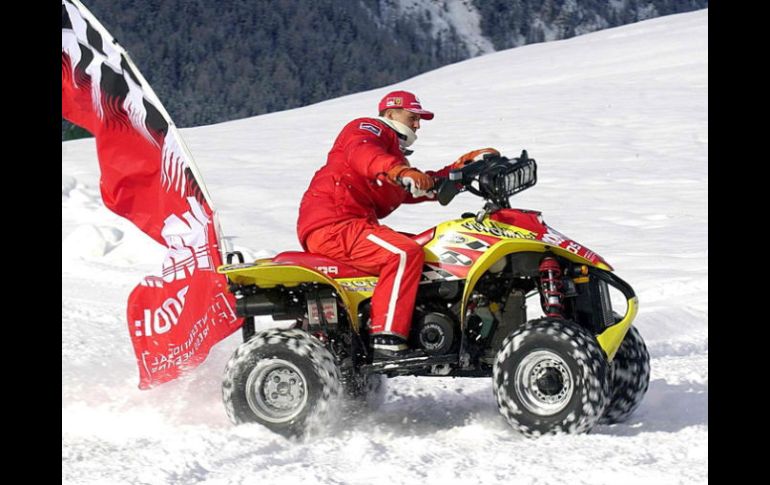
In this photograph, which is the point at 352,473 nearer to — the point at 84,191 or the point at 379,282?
the point at 379,282

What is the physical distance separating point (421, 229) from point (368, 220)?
27.5ft

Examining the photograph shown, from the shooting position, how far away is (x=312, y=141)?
25.4 m

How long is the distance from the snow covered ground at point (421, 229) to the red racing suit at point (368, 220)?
76 centimetres

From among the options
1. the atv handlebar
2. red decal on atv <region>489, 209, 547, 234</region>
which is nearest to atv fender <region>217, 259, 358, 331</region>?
the atv handlebar

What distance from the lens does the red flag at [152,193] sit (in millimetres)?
6996

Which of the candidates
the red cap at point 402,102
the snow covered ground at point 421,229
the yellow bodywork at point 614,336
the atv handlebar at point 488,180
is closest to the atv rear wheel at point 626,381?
the snow covered ground at point 421,229

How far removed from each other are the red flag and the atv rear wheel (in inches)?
90.2

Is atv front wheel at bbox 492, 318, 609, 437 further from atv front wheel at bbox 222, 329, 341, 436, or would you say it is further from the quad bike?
atv front wheel at bbox 222, 329, 341, 436

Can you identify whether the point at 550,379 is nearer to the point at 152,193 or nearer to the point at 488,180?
the point at 488,180

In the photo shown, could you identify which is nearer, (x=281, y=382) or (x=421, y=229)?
(x=281, y=382)

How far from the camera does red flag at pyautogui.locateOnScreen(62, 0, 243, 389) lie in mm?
6996

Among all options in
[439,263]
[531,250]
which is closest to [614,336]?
[531,250]

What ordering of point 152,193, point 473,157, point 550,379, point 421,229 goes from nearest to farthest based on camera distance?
point 550,379 < point 473,157 < point 152,193 < point 421,229

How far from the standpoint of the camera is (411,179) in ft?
19.4
